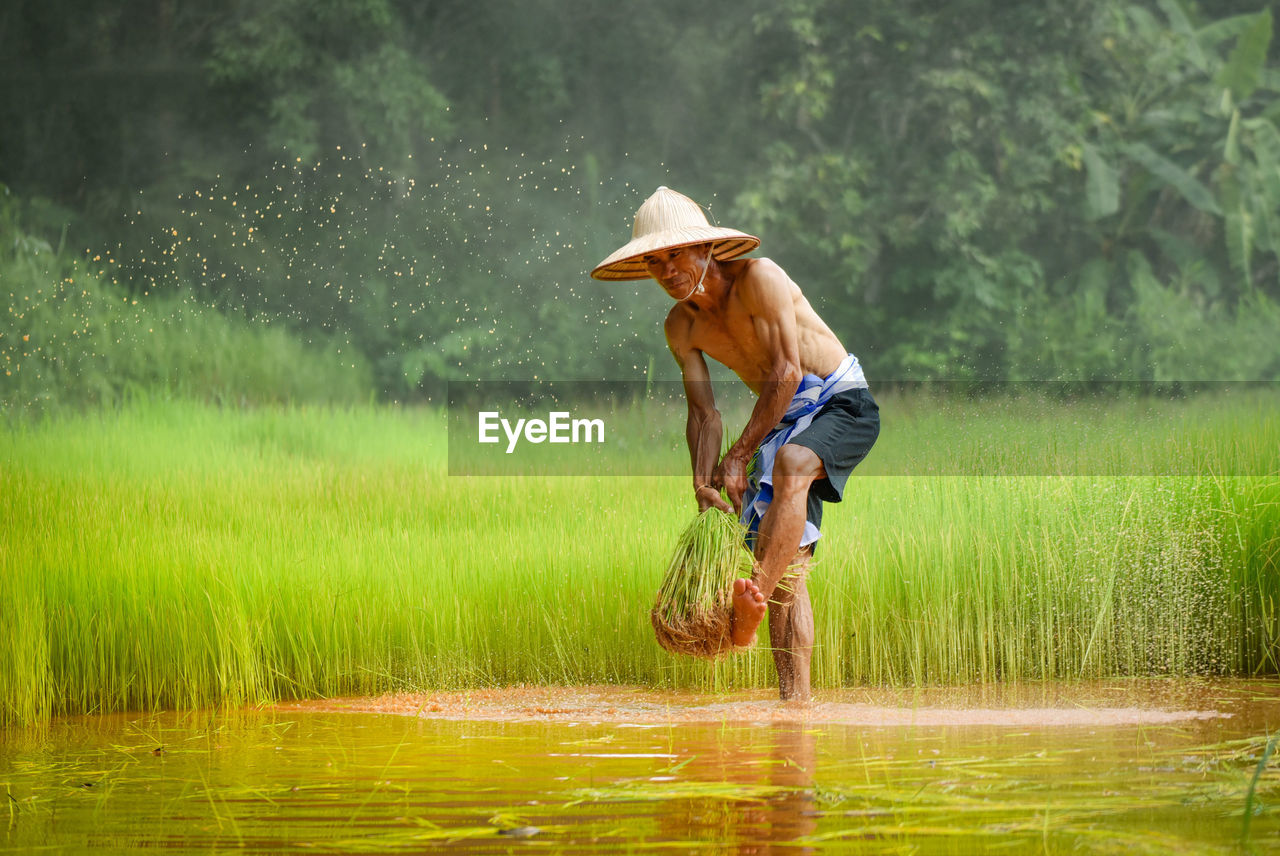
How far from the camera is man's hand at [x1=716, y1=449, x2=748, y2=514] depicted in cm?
346

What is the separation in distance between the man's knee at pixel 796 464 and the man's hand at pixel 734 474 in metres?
0.10

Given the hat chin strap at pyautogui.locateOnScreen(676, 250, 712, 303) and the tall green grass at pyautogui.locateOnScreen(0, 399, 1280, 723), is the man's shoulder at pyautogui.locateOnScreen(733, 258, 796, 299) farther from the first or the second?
the tall green grass at pyautogui.locateOnScreen(0, 399, 1280, 723)

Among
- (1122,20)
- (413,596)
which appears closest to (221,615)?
(413,596)

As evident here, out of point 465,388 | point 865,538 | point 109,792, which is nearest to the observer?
point 109,792

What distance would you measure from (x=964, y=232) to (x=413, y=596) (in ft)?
32.4

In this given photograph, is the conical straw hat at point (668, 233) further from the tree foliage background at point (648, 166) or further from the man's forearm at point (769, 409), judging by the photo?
the tree foliage background at point (648, 166)

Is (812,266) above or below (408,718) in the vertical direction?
above

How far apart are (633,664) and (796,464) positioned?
117cm

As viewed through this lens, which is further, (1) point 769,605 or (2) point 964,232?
(2) point 964,232

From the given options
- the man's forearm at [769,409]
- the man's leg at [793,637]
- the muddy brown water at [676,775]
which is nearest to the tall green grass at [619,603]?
the muddy brown water at [676,775]

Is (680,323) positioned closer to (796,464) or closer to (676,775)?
(796,464)

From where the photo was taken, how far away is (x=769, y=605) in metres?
3.63

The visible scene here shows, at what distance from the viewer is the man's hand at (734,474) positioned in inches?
136

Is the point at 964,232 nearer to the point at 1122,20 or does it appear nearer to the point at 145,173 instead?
the point at 1122,20
